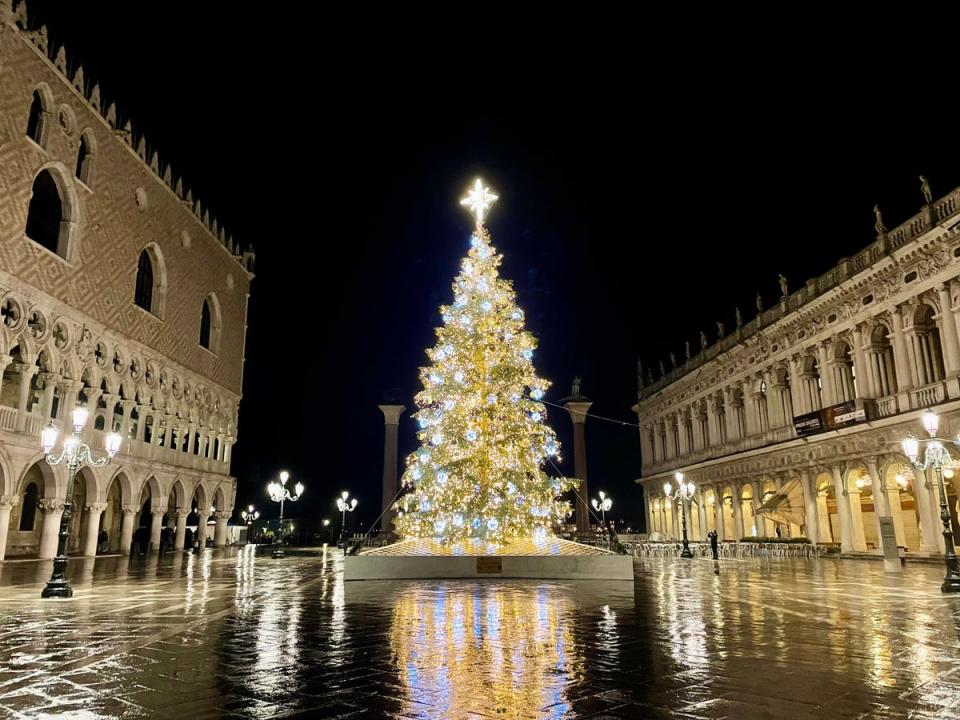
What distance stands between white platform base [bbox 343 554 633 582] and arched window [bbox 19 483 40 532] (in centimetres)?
1957

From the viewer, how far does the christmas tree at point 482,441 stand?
618 inches

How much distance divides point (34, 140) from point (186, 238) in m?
10.6

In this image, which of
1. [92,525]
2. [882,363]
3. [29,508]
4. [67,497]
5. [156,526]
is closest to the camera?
[67,497]

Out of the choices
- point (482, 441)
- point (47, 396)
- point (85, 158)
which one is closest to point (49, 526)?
point (47, 396)

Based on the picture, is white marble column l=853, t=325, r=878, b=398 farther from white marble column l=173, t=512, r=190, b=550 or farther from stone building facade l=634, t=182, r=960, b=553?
white marble column l=173, t=512, r=190, b=550

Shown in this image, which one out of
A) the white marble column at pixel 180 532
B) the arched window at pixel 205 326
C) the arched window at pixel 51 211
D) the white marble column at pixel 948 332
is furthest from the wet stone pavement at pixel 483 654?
the arched window at pixel 205 326

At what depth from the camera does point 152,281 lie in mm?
29797

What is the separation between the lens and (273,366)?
1998 inches

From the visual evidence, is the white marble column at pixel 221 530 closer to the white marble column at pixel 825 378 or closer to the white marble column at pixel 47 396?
the white marble column at pixel 47 396

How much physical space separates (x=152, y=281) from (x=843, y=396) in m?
29.3

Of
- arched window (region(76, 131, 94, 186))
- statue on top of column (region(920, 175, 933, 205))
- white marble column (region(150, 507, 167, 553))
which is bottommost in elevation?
white marble column (region(150, 507, 167, 553))

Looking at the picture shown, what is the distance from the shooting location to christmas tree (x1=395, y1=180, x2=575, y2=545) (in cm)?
1570

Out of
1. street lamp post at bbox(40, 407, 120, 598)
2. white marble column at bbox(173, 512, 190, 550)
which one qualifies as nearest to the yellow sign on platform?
street lamp post at bbox(40, 407, 120, 598)

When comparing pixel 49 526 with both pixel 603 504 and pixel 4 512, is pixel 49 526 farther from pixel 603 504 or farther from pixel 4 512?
pixel 603 504
